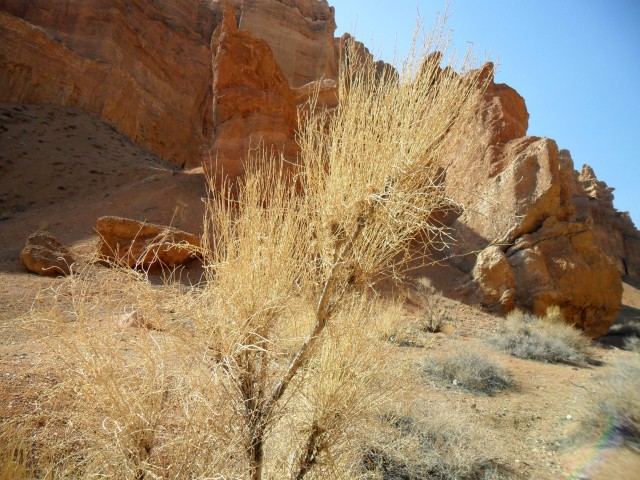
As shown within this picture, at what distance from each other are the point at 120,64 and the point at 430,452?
27332 mm

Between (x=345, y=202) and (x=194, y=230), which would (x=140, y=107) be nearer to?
(x=194, y=230)

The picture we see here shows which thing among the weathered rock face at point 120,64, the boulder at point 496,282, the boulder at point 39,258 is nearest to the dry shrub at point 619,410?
the boulder at point 496,282

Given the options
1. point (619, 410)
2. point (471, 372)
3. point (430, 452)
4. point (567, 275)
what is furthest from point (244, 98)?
point (619, 410)

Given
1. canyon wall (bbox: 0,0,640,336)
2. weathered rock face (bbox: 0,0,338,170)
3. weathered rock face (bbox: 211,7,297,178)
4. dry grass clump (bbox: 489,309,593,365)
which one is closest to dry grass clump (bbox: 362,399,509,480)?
canyon wall (bbox: 0,0,640,336)

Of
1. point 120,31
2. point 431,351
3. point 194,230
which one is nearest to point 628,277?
point 431,351

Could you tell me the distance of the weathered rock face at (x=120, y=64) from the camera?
20.2 m

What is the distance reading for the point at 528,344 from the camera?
7.68 metres

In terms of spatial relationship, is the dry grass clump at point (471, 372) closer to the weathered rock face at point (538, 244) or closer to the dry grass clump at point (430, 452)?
the dry grass clump at point (430, 452)

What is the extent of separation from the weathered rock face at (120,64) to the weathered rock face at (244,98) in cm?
1215

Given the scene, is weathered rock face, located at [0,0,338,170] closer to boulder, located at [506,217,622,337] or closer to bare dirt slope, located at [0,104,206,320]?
bare dirt slope, located at [0,104,206,320]

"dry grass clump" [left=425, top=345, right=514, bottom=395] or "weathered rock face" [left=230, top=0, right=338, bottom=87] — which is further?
"weathered rock face" [left=230, top=0, right=338, bottom=87]

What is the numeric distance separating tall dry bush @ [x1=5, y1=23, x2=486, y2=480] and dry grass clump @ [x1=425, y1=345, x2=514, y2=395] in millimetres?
3665

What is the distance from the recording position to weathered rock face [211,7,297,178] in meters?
13.1

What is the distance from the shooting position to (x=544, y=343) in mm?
7719
